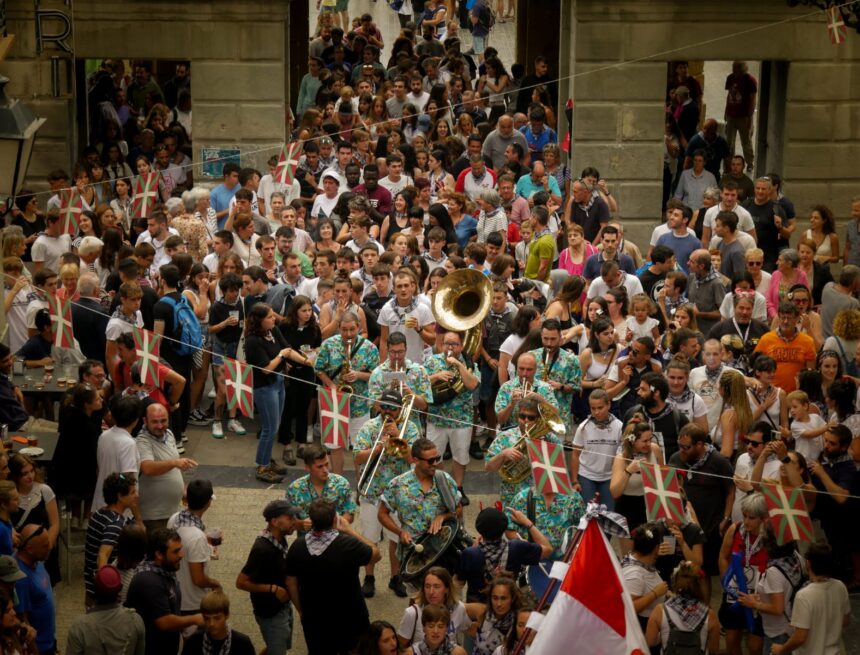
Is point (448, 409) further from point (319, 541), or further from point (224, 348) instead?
point (319, 541)

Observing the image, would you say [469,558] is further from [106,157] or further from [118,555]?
[106,157]

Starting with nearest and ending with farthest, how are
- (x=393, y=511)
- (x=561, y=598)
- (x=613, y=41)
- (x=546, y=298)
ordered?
(x=561, y=598)
(x=393, y=511)
(x=546, y=298)
(x=613, y=41)

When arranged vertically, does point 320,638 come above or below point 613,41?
below

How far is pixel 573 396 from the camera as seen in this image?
46.7ft

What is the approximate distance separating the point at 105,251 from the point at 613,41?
7.27 metres

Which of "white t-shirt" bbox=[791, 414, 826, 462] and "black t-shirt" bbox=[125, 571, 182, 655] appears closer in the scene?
"black t-shirt" bbox=[125, 571, 182, 655]

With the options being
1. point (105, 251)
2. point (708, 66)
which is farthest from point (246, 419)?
point (708, 66)

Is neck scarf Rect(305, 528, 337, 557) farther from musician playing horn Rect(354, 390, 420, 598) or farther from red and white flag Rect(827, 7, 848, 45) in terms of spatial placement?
red and white flag Rect(827, 7, 848, 45)

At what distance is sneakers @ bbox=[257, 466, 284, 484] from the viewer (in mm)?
13969

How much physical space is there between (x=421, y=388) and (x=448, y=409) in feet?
1.71

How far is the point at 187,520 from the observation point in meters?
10.7

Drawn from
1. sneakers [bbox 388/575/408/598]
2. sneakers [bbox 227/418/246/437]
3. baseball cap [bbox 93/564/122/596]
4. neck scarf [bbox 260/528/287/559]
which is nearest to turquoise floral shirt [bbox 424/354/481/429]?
sneakers [bbox 388/575/408/598]

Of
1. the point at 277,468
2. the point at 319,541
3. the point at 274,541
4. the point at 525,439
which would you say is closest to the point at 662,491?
the point at 525,439

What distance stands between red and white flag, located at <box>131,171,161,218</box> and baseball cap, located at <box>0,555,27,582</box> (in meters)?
8.05
